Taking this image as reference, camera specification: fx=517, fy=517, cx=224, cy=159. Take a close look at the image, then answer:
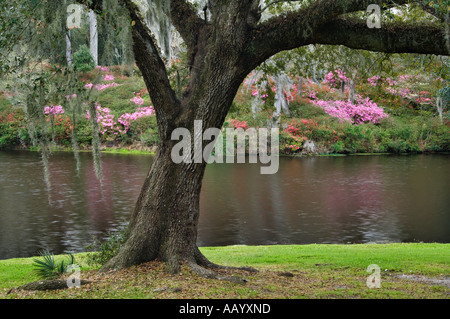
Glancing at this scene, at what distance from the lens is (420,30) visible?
6293mm

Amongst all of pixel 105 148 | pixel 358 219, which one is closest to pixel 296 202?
pixel 358 219

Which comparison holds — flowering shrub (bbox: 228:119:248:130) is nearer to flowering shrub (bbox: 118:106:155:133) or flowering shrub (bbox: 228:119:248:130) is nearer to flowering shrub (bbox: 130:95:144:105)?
flowering shrub (bbox: 118:106:155:133)

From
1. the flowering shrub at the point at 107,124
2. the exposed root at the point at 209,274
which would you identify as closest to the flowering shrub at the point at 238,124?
the flowering shrub at the point at 107,124

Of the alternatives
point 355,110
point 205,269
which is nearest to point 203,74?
point 205,269

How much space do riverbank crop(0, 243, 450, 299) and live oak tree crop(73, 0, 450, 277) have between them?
391 mm

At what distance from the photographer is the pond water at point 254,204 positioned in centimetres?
1235

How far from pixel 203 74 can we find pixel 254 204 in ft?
32.8

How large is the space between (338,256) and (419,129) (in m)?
26.0

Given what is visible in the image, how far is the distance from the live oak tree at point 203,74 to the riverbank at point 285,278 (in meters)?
0.39

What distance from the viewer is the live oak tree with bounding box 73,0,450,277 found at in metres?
6.41

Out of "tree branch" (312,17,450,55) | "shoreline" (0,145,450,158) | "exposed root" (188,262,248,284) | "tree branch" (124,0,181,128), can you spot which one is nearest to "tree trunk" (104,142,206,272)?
"exposed root" (188,262,248,284)

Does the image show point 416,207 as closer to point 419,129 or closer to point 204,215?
point 204,215

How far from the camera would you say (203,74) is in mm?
6582

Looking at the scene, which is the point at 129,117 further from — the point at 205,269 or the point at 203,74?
the point at 205,269
